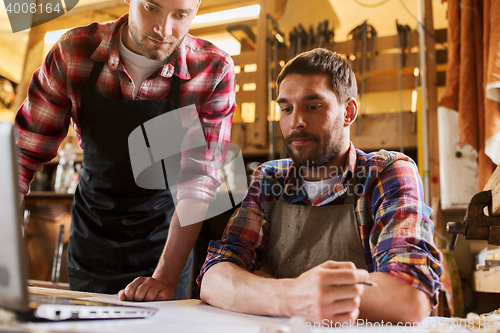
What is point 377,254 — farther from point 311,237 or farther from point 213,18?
point 213,18

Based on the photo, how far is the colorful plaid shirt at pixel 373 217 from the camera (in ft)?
2.96

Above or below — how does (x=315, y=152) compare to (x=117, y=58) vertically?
below

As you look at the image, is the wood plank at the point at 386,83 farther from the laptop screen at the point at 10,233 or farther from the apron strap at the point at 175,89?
the laptop screen at the point at 10,233

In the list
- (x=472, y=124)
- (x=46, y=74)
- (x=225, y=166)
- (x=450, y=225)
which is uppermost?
(x=46, y=74)

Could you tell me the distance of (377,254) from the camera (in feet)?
3.21

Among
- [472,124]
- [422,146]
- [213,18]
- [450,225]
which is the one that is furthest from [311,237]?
[213,18]

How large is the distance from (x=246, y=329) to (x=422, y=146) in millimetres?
2061

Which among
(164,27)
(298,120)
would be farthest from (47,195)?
(298,120)

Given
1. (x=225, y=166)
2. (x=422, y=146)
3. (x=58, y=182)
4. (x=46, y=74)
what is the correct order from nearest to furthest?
(x=46, y=74) → (x=422, y=146) → (x=225, y=166) → (x=58, y=182)

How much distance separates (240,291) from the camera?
0.89 m

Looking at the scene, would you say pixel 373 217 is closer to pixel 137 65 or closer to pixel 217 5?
pixel 137 65

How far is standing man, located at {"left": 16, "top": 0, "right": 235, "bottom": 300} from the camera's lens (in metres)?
1.42

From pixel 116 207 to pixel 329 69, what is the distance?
91cm

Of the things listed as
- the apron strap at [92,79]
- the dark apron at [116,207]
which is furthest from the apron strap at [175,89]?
the apron strap at [92,79]
